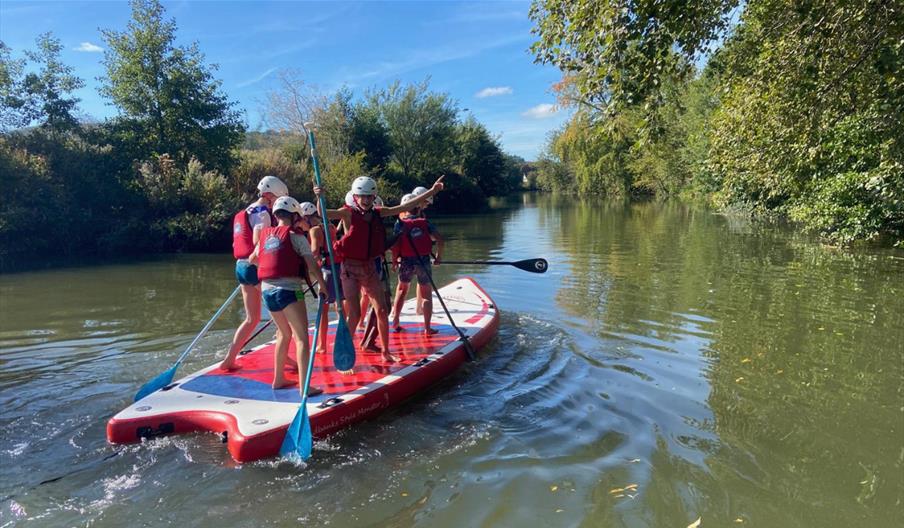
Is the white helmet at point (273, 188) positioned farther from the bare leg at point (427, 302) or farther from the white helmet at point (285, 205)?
the bare leg at point (427, 302)

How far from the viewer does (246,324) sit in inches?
227

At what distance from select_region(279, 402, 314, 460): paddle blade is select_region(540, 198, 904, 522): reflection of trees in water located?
3.11 m

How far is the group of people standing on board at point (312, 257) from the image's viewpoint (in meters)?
5.06

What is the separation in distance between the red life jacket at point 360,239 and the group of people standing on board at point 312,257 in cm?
1

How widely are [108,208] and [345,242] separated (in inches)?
738

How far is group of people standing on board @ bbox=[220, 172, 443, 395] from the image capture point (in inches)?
199

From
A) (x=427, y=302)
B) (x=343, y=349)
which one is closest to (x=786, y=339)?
(x=427, y=302)

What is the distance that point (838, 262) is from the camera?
14.0m

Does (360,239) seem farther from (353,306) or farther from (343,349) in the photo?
(343,349)

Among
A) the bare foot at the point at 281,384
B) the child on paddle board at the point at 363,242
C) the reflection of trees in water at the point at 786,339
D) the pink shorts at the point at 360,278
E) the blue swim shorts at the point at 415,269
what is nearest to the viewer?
the reflection of trees in water at the point at 786,339

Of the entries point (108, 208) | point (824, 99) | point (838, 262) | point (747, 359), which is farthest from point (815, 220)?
point (108, 208)

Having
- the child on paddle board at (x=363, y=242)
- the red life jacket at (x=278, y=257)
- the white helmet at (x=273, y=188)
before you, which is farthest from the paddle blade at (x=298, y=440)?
the white helmet at (x=273, y=188)

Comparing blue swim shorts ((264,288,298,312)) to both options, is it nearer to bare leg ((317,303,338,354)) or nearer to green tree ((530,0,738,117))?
bare leg ((317,303,338,354))

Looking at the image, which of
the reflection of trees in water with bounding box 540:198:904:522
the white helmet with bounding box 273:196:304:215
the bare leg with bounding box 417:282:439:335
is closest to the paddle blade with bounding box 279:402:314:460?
the white helmet with bounding box 273:196:304:215
